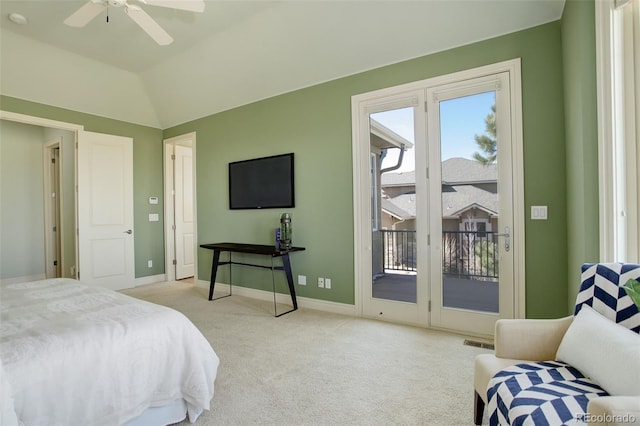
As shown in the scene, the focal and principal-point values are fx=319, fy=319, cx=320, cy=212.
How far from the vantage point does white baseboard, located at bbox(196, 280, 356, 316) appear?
11.7 feet

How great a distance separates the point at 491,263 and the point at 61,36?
506 cm

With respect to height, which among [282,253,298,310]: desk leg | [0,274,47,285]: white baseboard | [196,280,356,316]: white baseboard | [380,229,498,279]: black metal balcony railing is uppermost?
[380,229,498,279]: black metal balcony railing

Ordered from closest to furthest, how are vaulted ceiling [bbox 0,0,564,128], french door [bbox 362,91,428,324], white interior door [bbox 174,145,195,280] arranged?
vaulted ceiling [bbox 0,0,564,128] → french door [bbox 362,91,428,324] → white interior door [bbox 174,145,195,280]

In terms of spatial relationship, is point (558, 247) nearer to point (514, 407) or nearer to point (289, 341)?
point (514, 407)

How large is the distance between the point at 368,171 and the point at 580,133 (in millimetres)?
1793

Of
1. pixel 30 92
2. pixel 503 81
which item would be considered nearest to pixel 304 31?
pixel 503 81

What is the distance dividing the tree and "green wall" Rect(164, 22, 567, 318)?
0.23 metres

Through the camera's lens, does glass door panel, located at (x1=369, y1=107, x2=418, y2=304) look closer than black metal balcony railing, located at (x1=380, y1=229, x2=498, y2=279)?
No

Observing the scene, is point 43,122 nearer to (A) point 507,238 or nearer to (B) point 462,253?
(B) point 462,253

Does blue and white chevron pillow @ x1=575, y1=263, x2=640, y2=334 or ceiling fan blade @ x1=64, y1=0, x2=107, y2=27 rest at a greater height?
ceiling fan blade @ x1=64, y1=0, x2=107, y2=27

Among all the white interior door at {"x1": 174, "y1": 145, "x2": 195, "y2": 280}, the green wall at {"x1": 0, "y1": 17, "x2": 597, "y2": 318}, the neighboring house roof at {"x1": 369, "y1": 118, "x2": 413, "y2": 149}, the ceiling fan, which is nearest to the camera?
the ceiling fan

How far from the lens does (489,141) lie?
2.82 m

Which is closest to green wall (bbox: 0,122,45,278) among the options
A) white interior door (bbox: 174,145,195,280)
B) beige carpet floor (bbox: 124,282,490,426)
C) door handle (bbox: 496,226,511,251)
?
white interior door (bbox: 174,145,195,280)

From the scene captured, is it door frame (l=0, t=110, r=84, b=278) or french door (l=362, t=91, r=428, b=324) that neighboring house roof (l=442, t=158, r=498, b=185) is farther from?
door frame (l=0, t=110, r=84, b=278)
